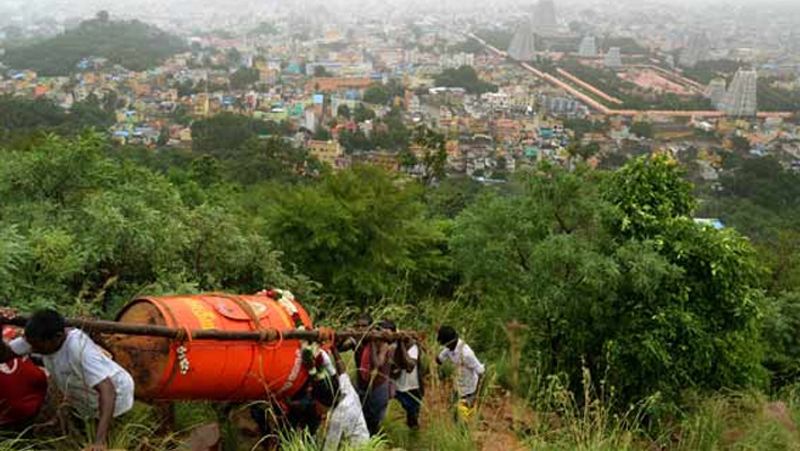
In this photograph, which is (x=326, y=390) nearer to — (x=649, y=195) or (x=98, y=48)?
(x=649, y=195)

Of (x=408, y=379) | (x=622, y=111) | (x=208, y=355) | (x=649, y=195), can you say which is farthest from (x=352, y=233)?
(x=622, y=111)

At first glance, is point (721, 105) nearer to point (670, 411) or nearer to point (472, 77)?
point (472, 77)

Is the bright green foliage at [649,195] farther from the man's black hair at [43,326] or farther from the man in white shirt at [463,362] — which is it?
the man's black hair at [43,326]

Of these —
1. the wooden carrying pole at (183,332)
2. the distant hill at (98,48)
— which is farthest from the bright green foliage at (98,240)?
the distant hill at (98,48)

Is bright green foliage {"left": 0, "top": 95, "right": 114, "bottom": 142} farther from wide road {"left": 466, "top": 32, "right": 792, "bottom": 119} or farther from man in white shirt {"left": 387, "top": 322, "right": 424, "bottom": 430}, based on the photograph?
wide road {"left": 466, "top": 32, "right": 792, "bottom": 119}

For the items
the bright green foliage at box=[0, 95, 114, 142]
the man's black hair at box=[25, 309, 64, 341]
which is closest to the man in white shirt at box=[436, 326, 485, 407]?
the man's black hair at box=[25, 309, 64, 341]

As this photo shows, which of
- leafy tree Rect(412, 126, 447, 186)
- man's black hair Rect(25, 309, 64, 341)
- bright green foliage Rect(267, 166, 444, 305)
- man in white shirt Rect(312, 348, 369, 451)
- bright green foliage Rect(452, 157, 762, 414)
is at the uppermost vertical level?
man's black hair Rect(25, 309, 64, 341)

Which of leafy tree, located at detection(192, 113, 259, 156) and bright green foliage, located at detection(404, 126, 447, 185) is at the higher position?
bright green foliage, located at detection(404, 126, 447, 185)
